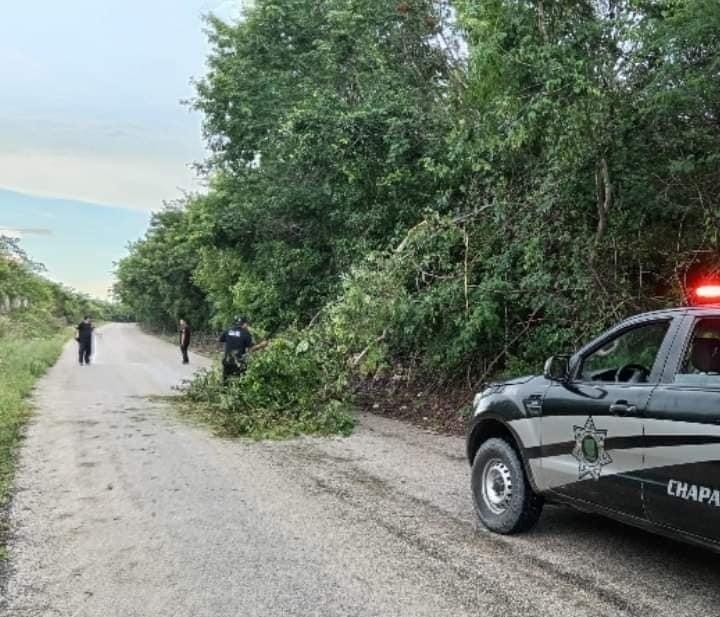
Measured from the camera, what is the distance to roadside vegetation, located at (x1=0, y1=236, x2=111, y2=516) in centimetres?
1075

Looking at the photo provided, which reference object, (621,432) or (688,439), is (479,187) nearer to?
(621,432)

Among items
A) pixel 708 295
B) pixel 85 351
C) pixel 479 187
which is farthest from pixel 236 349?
pixel 85 351

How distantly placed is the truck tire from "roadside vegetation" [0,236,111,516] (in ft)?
13.0

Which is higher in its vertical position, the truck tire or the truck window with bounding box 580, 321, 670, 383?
the truck window with bounding box 580, 321, 670, 383

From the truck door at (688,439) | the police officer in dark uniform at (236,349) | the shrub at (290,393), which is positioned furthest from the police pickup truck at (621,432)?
the police officer in dark uniform at (236,349)

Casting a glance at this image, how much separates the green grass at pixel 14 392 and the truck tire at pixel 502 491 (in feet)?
14.1

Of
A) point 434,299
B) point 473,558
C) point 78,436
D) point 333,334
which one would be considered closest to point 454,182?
point 434,299

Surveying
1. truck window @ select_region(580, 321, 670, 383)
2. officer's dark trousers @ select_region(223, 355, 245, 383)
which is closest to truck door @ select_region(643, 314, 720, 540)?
truck window @ select_region(580, 321, 670, 383)

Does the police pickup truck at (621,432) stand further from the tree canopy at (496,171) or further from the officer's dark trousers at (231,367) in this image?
the officer's dark trousers at (231,367)

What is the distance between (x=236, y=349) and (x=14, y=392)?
4.51 meters

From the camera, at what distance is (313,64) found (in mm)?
19797

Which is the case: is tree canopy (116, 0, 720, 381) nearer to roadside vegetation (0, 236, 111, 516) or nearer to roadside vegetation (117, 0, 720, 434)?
roadside vegetation (117, 0, 720, 434)

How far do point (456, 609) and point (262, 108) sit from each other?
18.2 meters

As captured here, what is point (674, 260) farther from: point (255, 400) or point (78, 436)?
point (78, 436)
